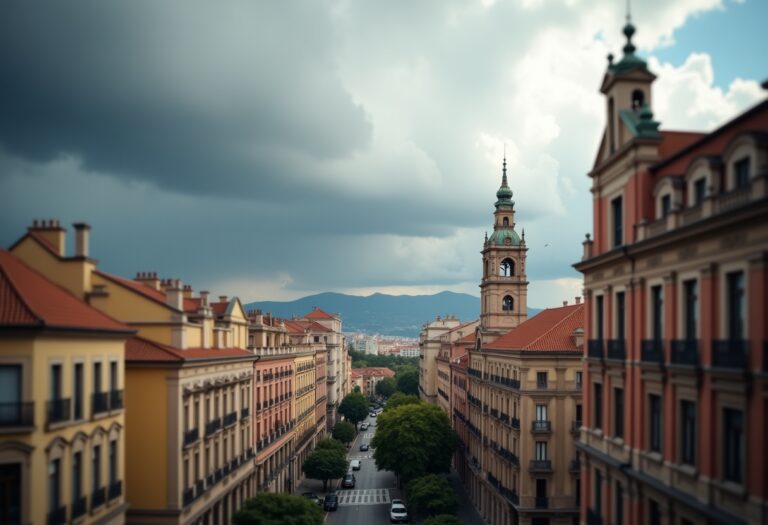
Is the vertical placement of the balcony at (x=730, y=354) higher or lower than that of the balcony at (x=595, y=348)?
higher

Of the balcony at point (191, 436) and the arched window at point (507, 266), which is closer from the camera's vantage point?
the balcony at point (191, 436)

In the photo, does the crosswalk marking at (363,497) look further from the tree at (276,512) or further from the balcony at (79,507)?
the balcony at (79,507)

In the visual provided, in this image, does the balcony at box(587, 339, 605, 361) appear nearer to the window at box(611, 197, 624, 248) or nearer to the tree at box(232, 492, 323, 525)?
the window at box(611, 197, 624, 248)

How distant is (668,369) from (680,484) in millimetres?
3995

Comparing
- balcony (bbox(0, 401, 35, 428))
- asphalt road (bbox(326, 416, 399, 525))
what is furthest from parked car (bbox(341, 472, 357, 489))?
balcony (bbox(0, 401, 35, 428))

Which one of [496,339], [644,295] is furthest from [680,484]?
[496,339]

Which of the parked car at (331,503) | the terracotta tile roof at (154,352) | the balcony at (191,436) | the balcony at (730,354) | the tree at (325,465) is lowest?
the parked car at (331,503)

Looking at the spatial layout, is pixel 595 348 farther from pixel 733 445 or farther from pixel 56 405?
pixel 56 405

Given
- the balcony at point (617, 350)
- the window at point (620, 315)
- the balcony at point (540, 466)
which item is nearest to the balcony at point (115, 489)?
the balcony at point (617, 350)

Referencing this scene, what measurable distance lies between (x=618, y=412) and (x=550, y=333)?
2843 cm

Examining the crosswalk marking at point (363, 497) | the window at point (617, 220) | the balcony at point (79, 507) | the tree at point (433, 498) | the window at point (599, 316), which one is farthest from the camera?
the crosswalk marking at point (363, 497)

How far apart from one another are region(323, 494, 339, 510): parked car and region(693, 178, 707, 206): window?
56.6 metres

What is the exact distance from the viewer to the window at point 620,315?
31594 millimetres

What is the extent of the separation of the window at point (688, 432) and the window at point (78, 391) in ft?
76.1
